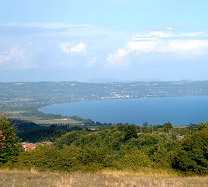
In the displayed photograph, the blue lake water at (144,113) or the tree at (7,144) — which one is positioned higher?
the tree at (7,144)

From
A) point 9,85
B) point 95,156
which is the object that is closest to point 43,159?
point 95,156

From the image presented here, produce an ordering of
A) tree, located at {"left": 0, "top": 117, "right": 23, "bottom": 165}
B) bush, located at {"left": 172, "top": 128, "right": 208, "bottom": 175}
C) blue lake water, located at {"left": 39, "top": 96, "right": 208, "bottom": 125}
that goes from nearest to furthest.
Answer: bush, located at {"left": 172, "top": 128, "right": 208, "bottom": 175} → tree, located at {"left": 0, "top": 117, "right": 23, "bottom": 165} → blue lake water, located at {"left": 39, "top": 96, "right": 208, "bottom": 125}

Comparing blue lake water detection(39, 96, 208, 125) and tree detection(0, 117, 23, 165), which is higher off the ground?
tree detection(0, 117, 23, 165)

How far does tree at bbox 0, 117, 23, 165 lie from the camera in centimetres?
1408

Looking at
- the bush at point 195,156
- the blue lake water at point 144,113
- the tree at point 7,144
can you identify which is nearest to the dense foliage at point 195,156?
the bush at point 195,156

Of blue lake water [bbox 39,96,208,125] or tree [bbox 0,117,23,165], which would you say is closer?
tree [bbox 0,117,23,165]

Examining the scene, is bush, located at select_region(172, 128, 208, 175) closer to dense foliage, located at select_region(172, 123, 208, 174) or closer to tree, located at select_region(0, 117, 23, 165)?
dense foliage, located at select_region(172, 123, 208, 174)

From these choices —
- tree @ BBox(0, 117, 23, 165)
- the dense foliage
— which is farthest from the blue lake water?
tree @ BBox(0, 117, 23, 165)

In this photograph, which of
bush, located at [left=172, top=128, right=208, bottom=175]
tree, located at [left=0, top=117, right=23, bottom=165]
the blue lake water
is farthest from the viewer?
the blue lake water

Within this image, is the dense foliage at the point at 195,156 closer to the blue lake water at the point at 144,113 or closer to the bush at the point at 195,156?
the bush at the point at 195,156

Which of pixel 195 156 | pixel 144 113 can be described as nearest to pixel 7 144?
pixel 195 156

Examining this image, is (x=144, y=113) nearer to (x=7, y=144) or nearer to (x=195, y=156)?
(x=7, y=144)

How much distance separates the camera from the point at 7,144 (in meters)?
14.5

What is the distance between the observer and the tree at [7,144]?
14.1m
